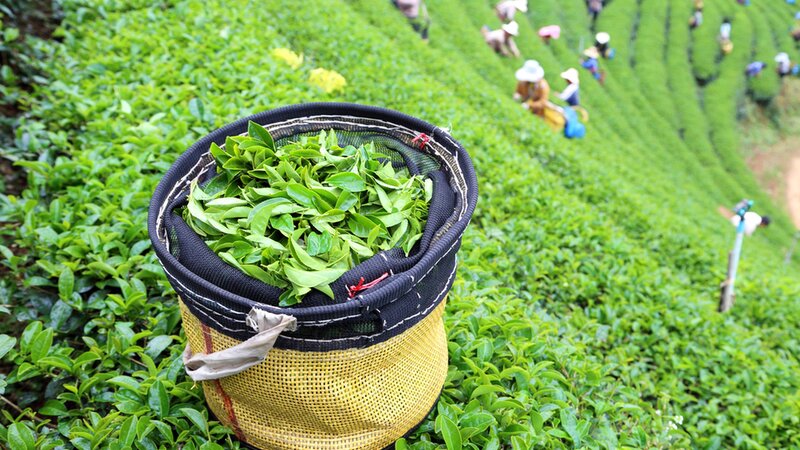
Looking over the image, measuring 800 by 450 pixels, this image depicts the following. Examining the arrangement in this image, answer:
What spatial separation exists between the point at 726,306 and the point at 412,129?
3959mm

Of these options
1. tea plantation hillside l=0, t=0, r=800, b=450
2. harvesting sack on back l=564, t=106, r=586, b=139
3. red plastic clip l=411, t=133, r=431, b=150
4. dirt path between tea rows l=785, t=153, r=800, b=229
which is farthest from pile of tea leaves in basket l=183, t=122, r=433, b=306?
dirt path between tea rows l=785, t=153, r=800, b=229

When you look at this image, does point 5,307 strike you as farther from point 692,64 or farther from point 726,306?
point 692,64

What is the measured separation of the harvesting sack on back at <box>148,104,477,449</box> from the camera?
1541mm

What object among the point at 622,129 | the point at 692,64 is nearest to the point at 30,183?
the point at 622,129

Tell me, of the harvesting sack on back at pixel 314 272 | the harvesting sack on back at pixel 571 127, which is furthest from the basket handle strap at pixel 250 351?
the harvesting sack on back at pixel 571 127

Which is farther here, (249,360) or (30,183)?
(30,183)

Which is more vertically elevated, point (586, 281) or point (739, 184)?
point (586, 281)

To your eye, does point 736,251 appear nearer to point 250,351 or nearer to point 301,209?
point 301,209

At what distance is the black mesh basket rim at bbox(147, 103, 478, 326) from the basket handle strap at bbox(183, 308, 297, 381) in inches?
1.0

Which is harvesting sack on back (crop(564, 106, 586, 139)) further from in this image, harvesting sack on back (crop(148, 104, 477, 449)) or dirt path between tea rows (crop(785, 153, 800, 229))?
dirt path between tea rows (crop(785, 153, 800, 229))

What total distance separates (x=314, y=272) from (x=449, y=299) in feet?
3.99

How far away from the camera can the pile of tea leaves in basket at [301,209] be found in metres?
1.62

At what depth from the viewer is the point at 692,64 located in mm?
24344

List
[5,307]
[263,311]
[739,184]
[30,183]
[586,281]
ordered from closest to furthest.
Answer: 1. [263,311]
2. [5,307]
3. [30,183]
4. [586,281]
5. [739,184]
